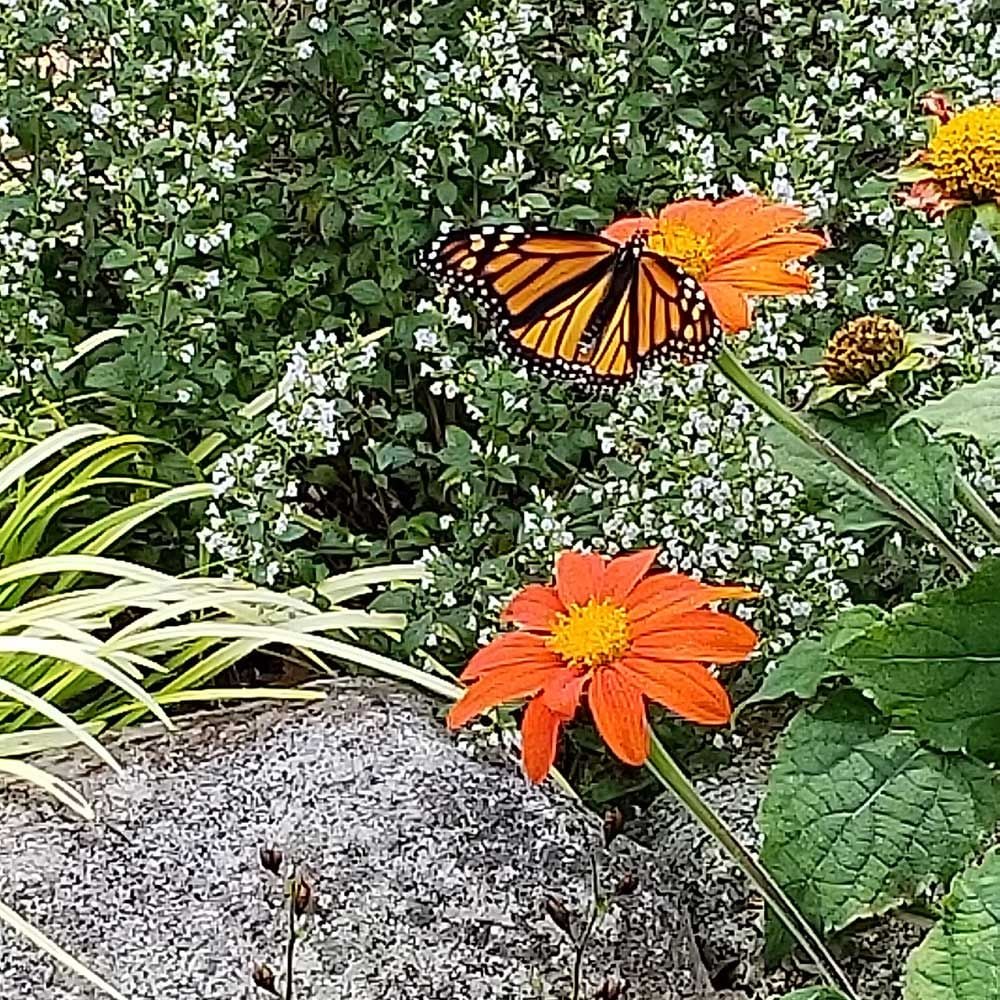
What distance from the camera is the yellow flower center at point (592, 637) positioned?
0.81 metres

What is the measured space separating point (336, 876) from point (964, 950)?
0.65 metres

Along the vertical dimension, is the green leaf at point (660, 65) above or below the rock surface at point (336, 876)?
above

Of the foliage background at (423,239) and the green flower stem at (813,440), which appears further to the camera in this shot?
the foliage background at (423,239)

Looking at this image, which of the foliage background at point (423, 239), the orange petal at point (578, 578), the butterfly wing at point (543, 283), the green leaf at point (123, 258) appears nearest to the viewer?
the orange petal at point (578, 578)

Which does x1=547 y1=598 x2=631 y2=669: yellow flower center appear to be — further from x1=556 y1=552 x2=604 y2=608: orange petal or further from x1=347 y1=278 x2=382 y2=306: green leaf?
x1=347 y1=278 x2=382 y2=306: green leaf

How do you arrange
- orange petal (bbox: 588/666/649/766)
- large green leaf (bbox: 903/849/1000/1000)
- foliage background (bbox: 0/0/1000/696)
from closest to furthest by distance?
1. large green leaf (bbox: 903/849/1000/1000)
2. orange petal (bbox: 588/666/649/766)
3. foliage background (bbox: 0/0/1000/696)

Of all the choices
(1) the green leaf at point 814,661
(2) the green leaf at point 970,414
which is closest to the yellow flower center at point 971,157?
(2) the green leaf at point 970,414

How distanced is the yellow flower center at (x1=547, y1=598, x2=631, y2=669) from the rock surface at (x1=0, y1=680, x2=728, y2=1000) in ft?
1.42

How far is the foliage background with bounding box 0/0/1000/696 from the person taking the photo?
4.50 feet

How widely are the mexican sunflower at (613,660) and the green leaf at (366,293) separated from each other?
76 centimetres

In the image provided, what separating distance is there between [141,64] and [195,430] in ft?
1.18

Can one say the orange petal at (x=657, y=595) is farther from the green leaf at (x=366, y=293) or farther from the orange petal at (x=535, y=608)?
the green leaf at (x=366, y=293)

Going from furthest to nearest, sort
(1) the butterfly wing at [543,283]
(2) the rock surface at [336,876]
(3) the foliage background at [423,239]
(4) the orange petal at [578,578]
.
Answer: (3) the foliage background at [423,239]
(2) the rock surface at [336,876]
(1) the butterfly wing at [543,283]
(4) the orange petal at [578,578]

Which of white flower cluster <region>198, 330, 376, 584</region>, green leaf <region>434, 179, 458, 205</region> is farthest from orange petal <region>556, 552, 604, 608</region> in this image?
green leaf <region>434, 179, 458, 205</region>
